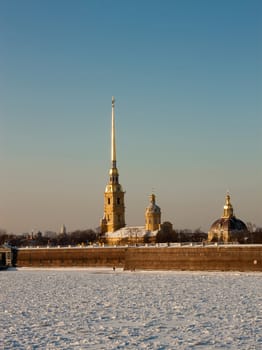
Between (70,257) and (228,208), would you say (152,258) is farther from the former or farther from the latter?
(228,208)

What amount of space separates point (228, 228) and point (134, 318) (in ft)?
195

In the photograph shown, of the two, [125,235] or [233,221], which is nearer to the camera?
[233,221]

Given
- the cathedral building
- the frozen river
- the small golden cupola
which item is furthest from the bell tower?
the frozen river

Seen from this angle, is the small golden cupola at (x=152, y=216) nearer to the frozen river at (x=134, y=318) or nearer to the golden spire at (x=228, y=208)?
the golden spire at (x=228, y=208)

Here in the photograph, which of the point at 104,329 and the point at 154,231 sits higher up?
the point at 154,231

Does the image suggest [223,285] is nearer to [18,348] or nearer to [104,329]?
[104,329]

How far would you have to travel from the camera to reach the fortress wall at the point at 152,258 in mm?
50594

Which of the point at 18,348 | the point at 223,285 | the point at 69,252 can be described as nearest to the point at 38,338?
the point at 18,348

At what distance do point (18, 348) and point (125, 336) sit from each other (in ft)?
10.00

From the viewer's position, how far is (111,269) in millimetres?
59562

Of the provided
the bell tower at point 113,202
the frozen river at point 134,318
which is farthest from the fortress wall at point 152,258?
the bell tower at point 113,202

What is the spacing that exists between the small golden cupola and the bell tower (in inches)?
148

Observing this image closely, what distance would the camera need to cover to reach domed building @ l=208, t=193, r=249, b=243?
7976 cm

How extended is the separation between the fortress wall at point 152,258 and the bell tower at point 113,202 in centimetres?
2475
